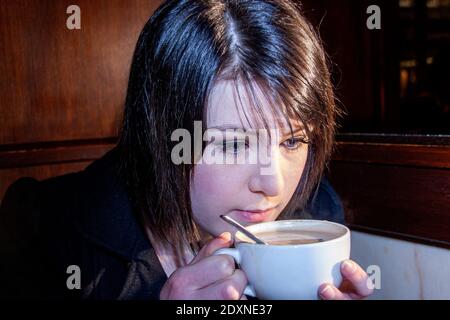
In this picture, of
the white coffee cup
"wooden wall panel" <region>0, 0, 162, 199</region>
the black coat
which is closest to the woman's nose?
the white coffee cup

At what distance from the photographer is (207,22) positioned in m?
0.77

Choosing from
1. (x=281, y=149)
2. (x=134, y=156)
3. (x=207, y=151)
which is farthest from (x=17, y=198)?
(x=281, y=149)

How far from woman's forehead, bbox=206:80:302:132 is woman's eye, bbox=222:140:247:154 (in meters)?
0.03

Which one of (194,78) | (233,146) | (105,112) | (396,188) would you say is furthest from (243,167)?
(105,112)

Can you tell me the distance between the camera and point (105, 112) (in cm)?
129

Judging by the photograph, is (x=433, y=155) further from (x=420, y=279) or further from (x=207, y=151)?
(x=207, y=151)

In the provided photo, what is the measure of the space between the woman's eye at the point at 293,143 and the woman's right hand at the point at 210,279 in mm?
183

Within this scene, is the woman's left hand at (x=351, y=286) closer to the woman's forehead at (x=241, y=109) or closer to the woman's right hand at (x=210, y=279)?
the woman's right hand at (x=210, y=279)

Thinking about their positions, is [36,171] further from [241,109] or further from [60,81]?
[241,109]

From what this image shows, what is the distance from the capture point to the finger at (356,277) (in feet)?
1.91

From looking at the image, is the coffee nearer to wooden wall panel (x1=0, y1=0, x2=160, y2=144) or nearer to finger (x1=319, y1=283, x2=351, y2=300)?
finger (x1=319, y1=283, x2=351, y2=300)

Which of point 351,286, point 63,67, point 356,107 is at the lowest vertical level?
point 351,286

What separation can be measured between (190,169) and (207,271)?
0.23 m

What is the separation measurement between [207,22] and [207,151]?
204mm
